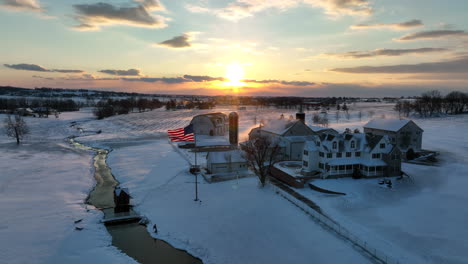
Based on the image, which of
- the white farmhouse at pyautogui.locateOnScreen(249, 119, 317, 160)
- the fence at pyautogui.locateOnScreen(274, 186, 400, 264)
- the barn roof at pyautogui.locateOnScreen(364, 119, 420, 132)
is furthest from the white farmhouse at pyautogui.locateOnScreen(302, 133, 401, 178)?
the barn roof at pyautogui.locateOnScreen(364, 119, 420, 132)

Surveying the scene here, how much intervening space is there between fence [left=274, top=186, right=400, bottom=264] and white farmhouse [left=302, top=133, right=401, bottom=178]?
24.9ft

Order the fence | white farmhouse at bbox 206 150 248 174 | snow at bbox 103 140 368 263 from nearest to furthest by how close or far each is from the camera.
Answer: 1. the fence
2. snow at bbox 103 140 368 263
3. white farmhouse at bbox 206 150 248 174

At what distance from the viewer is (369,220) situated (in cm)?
2142

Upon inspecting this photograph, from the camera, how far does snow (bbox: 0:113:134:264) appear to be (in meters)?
18.0

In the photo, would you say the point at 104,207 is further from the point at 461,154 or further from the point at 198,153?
the point at 461,154

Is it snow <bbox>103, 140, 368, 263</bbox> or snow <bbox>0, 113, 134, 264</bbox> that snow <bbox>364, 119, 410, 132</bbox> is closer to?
snow <bbox>103, 140, 368, 263</bbox>

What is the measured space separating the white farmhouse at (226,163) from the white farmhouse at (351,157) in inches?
293

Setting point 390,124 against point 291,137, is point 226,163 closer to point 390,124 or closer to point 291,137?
point 291,137

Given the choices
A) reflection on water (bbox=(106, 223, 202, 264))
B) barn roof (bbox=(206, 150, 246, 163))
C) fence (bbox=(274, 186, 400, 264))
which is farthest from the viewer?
barn roof (bbox=(206, 150, 246, 163))

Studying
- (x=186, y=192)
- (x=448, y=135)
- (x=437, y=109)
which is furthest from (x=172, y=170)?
(x=437, y=109)

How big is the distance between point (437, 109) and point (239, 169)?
103400mm

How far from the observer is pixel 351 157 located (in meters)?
32.9

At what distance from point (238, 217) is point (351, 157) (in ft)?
56.8

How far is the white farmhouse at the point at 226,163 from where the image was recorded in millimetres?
33656
